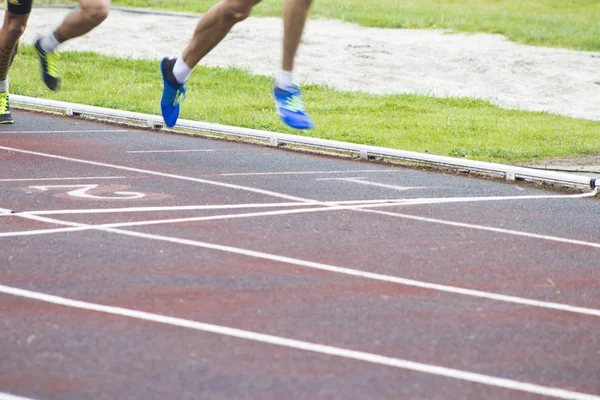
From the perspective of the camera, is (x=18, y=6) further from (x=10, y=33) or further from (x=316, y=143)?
(x=316, y=143)

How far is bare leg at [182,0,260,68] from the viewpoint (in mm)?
5984

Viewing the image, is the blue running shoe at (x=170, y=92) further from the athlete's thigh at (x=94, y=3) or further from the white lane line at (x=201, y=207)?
the athlete's thigh at (x=94, y=3)

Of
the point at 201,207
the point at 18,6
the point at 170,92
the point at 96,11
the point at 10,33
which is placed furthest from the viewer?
the point at 10,33

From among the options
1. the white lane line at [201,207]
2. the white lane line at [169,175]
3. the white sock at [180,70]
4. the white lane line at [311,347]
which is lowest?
the white lane line at [169,175]

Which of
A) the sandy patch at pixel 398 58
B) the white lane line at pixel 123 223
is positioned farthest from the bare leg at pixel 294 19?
the sandy patch at pixel 398 58

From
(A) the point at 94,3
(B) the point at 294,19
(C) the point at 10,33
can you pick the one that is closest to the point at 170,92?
(A) the point at 94,3

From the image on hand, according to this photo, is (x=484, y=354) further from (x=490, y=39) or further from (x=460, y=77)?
(x=490, y=39)

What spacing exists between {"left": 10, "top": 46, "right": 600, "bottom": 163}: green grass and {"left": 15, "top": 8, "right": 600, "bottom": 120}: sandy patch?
104 cm

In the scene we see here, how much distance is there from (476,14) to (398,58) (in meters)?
6.93

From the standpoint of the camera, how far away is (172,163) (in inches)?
342

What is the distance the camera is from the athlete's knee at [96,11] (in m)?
7.18

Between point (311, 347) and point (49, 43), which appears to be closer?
point (311, 347)

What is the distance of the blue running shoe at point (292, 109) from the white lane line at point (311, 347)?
1811 mm

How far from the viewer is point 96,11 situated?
23.6ft
